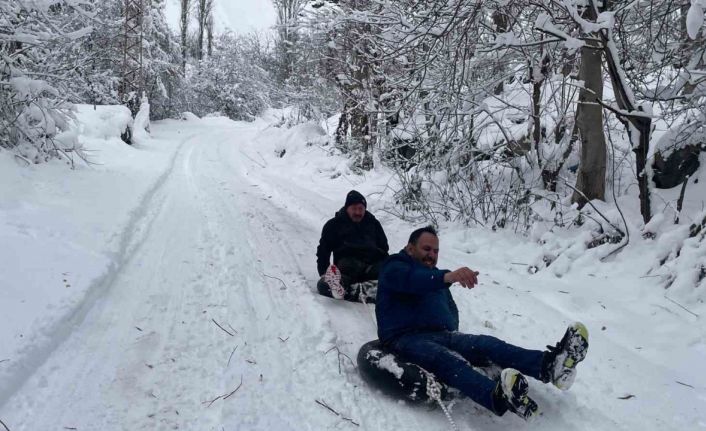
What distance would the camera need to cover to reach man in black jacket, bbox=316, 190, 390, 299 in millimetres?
5293

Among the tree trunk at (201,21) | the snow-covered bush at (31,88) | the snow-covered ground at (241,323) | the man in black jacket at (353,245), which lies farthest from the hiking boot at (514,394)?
the tree trunk at (201,21)

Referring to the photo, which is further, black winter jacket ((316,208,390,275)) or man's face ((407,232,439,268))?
black winter jacket ((316,208,390,275))

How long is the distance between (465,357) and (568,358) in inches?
26.3

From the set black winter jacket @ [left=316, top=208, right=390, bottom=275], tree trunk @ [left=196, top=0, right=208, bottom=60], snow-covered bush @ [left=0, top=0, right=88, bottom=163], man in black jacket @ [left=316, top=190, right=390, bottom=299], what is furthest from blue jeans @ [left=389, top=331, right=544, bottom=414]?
tree trunk @ [left=196, top=0, right=208, bottom=60]

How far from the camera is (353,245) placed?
5453 millimetres

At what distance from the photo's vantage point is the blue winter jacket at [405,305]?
3.60 m

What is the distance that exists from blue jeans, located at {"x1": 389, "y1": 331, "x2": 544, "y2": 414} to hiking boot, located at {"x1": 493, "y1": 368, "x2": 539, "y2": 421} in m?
0.06

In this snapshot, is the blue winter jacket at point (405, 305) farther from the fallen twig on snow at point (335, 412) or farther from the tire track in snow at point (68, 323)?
the tire track in snow at point (68, 323)

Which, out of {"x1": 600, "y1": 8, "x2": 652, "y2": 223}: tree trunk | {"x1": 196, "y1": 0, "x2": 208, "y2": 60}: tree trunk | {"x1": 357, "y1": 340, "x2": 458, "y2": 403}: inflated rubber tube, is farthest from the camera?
{"x1": 196, "y1": 0, "x2": 208, "y2": 60}: tree trunk

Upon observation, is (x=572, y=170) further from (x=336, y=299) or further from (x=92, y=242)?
(x=92, y=242)

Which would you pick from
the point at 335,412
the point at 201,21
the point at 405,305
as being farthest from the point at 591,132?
the point at 201,21

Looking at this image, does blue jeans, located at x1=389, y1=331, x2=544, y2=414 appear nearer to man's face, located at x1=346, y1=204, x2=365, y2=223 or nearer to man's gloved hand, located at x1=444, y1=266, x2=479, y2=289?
man's gloved hand, located at x1=444, y1=266, x2=479, y2=289

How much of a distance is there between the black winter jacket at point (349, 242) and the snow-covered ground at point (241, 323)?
43 cm

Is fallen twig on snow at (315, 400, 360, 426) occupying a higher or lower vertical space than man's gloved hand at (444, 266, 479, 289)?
lower
